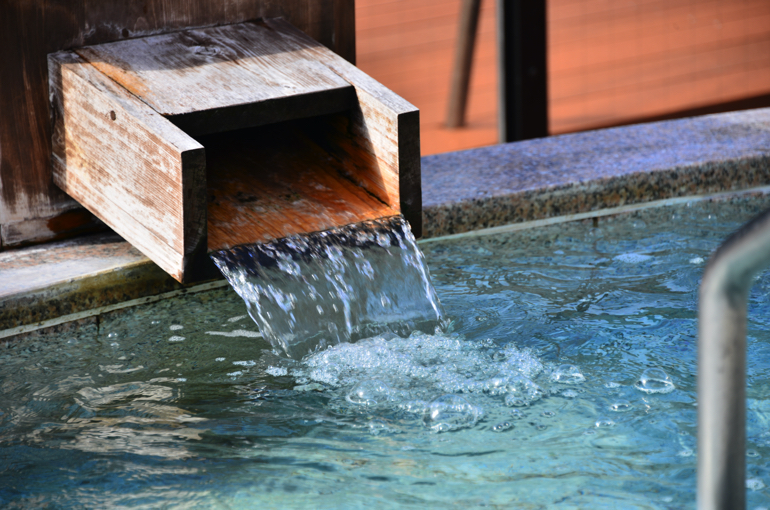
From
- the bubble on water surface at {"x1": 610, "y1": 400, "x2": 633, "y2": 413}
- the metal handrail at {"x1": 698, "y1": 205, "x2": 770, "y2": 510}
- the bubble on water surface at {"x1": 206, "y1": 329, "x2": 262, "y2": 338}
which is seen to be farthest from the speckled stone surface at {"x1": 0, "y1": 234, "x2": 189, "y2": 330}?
the metal handrail at {"x1": 698, "y1": 205, "x2": 770, "y2": 510}

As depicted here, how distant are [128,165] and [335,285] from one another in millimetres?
696

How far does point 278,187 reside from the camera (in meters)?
2.83

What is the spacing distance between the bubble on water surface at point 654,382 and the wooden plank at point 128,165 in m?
1.23

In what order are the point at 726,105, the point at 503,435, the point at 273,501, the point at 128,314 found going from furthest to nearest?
the point at 726,105 < the point at 128,314 < the point at 503,435 < the point at 273,501

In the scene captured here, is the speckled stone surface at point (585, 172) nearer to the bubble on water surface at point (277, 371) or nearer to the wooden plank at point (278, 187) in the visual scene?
the wooden plank at point (278, 187)

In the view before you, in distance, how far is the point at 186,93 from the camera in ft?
8.27

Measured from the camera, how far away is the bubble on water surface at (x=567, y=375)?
227cm

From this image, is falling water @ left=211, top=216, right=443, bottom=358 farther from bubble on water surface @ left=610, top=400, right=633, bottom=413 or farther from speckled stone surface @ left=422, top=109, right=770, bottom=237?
bubble on water surface @ left=610, top=400, right=633, bottom=413

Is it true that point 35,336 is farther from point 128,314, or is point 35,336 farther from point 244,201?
point 244,201

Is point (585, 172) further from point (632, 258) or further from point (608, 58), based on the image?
point (608, 58)

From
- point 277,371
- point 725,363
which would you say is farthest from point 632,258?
point 725,363

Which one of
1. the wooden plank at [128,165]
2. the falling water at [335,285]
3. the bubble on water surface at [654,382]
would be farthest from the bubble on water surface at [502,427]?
the wooden plank at [128,165]

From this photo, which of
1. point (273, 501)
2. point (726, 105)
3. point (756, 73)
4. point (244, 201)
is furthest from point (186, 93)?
point (756, 73)

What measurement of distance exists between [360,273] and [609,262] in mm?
944
